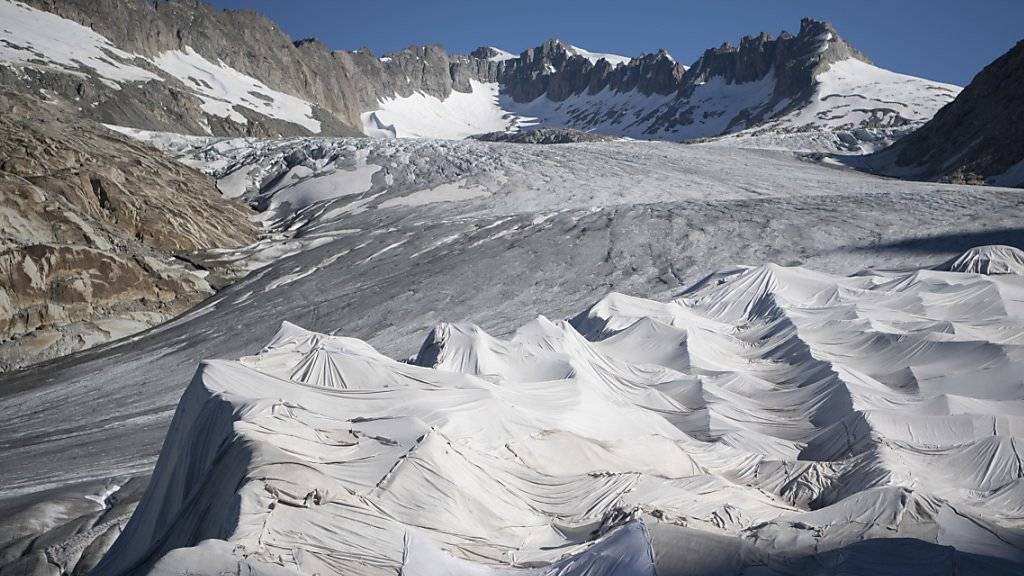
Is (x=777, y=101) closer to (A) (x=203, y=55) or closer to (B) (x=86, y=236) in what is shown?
(A) (x=203, y=55)

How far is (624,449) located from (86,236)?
24322 mm

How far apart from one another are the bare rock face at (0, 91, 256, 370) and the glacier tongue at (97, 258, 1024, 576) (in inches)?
552

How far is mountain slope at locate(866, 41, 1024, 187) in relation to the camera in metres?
50.4

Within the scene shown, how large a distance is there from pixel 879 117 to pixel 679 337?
88.9 metres

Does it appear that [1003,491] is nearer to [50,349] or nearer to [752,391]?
[752,391]

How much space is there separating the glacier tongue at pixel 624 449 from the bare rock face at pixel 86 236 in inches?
552

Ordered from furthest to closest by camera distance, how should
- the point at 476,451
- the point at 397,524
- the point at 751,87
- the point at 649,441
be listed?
the point at 751,87 < the point at 649,441 < the point at 476,451 < the point at 397,524

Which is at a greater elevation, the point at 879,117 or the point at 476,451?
the point at 879,117

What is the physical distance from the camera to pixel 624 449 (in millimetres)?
12141

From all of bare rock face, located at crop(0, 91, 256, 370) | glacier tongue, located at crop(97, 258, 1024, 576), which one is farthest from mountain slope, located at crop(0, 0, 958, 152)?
glacier tongue, located at crop(97, 258, 1024, 576)

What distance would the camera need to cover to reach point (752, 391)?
16.2 meters

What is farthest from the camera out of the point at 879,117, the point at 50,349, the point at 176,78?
the point at 879,117

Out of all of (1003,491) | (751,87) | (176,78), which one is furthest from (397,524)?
(751,87)

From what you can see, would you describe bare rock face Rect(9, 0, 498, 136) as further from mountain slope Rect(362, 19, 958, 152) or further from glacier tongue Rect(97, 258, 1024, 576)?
glacier tongue Rect(97, 258, 1024, 576)
